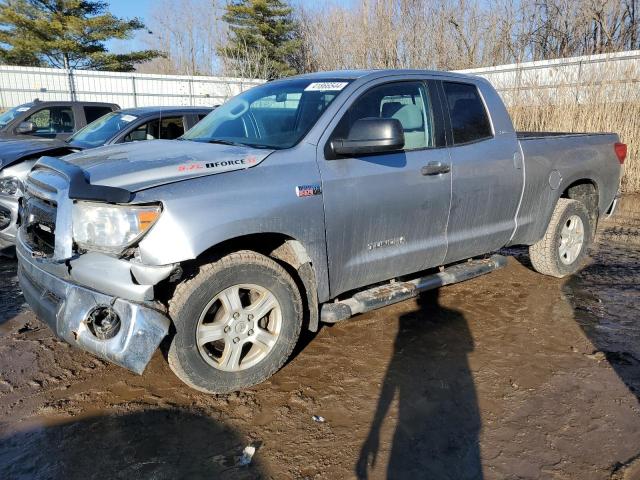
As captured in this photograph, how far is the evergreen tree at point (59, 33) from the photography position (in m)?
29.1

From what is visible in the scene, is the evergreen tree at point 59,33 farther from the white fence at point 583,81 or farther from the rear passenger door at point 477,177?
the rear passenger door at point 477,177

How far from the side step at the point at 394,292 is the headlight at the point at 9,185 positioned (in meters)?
3.60

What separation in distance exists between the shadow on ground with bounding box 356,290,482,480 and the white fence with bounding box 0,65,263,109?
1758 centimetres

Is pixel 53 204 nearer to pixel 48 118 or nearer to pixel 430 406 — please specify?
pixel 430 406

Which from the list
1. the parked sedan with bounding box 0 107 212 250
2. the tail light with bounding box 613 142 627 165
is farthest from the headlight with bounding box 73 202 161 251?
the tail light with bounding box 613 142 627 165

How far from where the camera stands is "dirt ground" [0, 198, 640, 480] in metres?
2.49

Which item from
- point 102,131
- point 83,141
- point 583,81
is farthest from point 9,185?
point 583,81

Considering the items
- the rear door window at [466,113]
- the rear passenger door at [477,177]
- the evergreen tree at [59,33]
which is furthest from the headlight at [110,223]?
the evergreen tree at [59,33]

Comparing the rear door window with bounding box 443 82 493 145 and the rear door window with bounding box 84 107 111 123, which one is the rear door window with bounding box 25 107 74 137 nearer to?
the rear door window with bounding box 84 107 111 123

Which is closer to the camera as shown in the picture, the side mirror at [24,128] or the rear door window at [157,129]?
the rear door window at [157,129]

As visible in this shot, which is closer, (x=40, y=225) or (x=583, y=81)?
(x=40, y=225)

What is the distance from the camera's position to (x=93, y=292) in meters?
2.70

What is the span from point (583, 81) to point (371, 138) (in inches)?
366

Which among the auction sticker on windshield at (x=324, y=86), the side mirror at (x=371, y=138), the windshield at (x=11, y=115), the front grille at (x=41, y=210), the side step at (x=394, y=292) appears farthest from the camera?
the windshield at (x=11, y=115)
